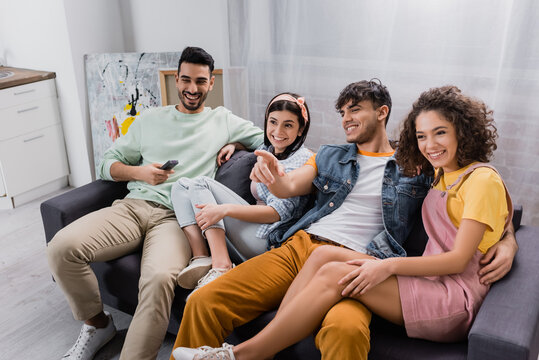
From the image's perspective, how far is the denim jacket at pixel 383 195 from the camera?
5.37 feet

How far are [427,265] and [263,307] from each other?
520 mm

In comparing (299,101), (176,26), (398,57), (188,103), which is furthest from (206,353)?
(176,26)

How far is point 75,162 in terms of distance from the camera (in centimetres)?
341

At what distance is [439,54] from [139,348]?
1.70 meters

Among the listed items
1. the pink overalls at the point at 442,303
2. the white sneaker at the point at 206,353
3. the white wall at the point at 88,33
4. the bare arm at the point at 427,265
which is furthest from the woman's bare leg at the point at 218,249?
the white wall at the point at 88,33

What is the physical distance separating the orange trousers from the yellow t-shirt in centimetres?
41

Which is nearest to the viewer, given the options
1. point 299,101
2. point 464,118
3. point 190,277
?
point 464,118

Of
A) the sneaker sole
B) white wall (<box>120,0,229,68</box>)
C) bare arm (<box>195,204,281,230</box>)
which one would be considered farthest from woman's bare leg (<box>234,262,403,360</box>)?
white wall (<box>120,0,229,68</box>)

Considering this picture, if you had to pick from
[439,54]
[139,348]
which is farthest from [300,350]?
[439,54]

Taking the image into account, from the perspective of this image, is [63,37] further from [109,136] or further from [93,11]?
[109,136]

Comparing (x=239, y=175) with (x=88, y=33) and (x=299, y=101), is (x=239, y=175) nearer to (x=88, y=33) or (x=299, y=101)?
(x=299, y=101)

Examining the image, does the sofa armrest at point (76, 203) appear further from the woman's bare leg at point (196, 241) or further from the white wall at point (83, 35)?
the white wall at point (83, 35)

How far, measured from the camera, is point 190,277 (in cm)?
167

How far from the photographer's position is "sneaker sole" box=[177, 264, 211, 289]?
1665 millimetres
